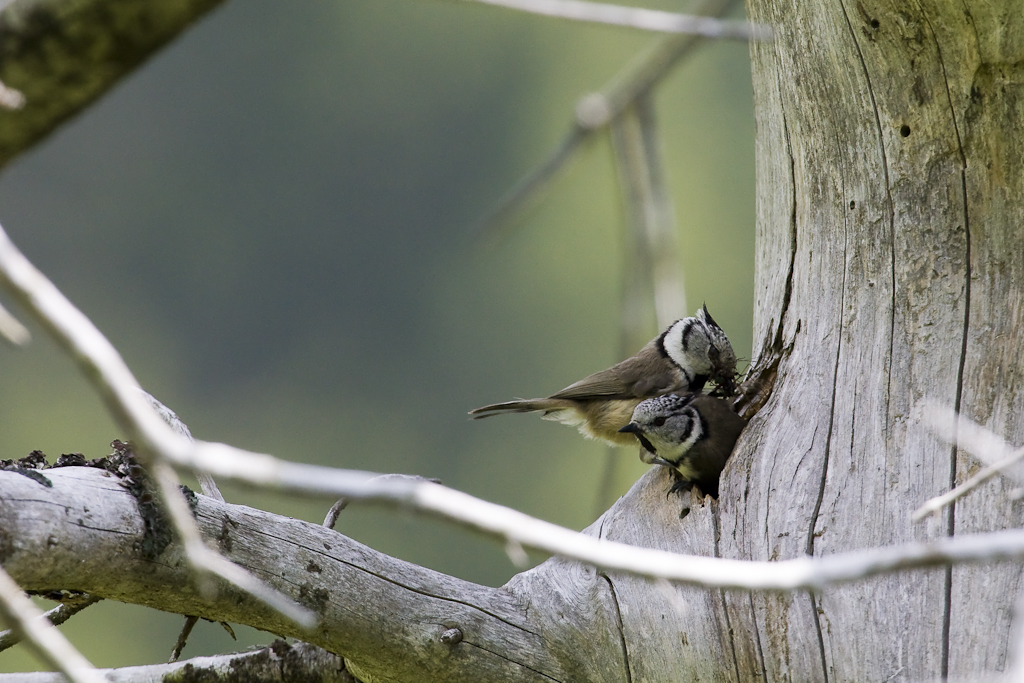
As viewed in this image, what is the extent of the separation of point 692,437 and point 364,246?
16.6 m

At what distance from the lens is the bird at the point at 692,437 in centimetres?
345

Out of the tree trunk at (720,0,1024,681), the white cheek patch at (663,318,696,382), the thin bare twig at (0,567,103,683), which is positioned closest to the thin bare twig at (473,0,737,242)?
the tree trunk at (720,0,1024,681)

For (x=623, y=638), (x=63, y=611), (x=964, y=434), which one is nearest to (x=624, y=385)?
(x=623, y=638)

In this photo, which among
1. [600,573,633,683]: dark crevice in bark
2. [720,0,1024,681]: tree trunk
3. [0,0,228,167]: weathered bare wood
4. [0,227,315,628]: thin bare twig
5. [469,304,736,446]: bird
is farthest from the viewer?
[469,304,736,446]: bird

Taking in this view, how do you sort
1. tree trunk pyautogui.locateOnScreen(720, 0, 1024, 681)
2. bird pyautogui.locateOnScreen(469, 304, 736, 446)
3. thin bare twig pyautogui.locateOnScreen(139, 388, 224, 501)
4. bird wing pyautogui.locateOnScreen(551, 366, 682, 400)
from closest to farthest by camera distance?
tree trunk pyautogui.locateOnScreen(720, 0, 1024, 681) < thin bare twig pyautogui.locateOnScreen(139, 388, 224, 501) < bird pyautogui.locateOnScreen(469, 304, 736, 446) < bird wing pyautogui.locateOnScreen(551, 366, 682, 400)

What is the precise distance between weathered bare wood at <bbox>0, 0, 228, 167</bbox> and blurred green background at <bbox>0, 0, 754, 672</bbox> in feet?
44.8

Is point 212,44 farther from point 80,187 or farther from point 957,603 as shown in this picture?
point 957,603

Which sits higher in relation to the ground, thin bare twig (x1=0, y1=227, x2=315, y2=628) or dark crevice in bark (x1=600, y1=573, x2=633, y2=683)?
thin bare twig (x1=0, y1=227, x2=315, y2=628)

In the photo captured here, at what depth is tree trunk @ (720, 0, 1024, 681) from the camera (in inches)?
108

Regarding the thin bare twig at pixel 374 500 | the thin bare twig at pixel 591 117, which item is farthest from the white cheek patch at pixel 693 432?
the thin bare twig at pixel 374 500

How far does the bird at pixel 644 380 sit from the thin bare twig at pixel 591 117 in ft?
6.61

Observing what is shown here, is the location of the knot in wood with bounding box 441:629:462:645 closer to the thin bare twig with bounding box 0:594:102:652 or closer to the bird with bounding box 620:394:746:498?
the bird with bounding box 620:394:746:498

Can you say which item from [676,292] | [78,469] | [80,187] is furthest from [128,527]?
[80,187]

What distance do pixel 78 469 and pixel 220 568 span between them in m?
1.61
